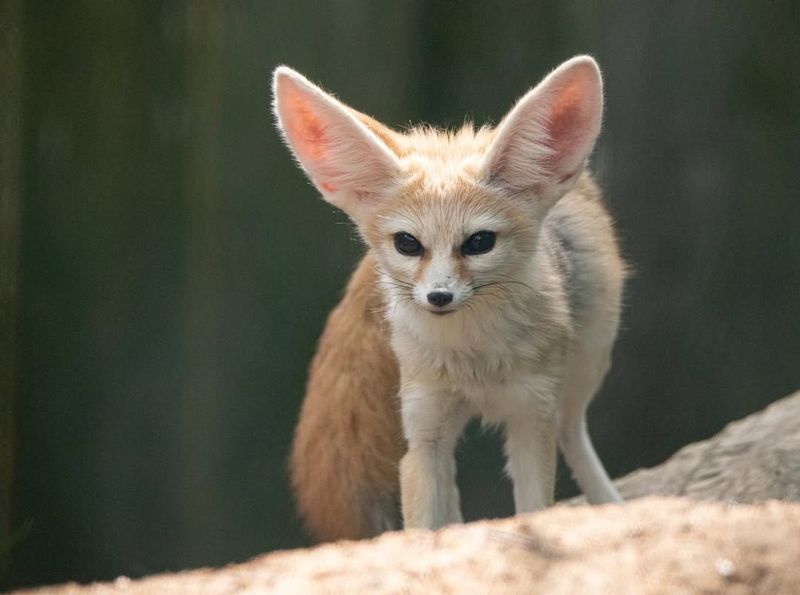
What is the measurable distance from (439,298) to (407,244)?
29 centimetres

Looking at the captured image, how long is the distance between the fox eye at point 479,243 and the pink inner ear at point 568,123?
0.97 feet

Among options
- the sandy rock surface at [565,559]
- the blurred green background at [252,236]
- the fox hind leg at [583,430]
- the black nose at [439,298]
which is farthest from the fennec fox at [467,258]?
the blurred green background at [252,236]

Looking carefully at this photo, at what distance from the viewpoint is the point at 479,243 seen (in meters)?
3.02

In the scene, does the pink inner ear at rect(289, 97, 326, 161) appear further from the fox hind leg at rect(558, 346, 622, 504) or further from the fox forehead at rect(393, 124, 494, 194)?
the fox hind leg at rect(558, 346, 622, 504)

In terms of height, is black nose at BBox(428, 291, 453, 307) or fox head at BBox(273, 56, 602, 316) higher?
fox head at BBox(273, 56, 602, 316)

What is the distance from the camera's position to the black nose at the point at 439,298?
278 cm

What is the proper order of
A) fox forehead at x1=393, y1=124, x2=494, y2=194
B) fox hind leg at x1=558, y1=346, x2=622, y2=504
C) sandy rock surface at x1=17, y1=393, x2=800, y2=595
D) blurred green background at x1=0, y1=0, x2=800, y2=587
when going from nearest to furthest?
1. sandy rock surface at x1=17, y1=393, x2=800, y2=595
2. fox forehead at x1=393, y1=124, x2=494, y2=194
3. fox hind leg at x1=558, y1=346, x2=622, y2=504
4. blurred green background at x1=0, y1=0, x2=800, y2=587

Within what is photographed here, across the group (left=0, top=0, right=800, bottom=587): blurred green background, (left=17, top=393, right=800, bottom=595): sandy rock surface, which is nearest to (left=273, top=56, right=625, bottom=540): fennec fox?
(left=17, top=393, right=800, bottom=595): sandy rock surface

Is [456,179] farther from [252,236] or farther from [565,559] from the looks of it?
[252,236]

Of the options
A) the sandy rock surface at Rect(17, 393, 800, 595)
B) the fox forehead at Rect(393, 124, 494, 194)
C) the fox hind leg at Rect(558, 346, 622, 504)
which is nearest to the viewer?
the sandy rock surface at Rect(17, 393, 800, 595)

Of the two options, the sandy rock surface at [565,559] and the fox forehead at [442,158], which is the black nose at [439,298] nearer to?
the fox forehead at [442,158]

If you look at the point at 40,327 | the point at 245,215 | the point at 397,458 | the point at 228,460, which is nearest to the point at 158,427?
the point at 228,460

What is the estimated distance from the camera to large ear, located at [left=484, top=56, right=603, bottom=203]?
117 inches

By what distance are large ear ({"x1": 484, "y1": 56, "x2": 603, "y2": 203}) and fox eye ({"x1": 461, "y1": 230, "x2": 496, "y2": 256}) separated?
0.18 meters
